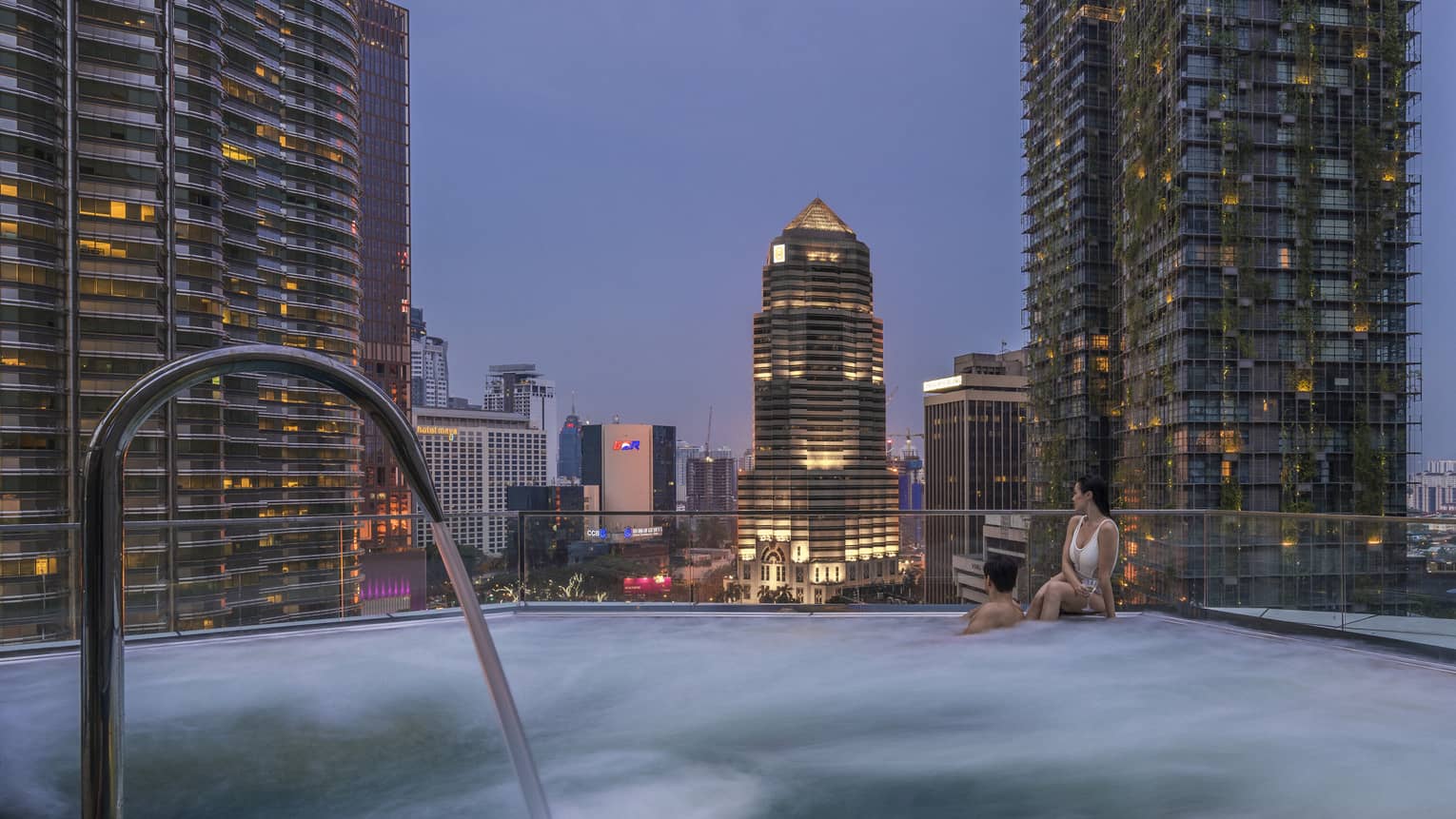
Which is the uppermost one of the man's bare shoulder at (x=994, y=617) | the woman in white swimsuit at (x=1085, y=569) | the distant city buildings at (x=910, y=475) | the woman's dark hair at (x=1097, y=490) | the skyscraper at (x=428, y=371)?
the skyscraper at (x=428, y=371)

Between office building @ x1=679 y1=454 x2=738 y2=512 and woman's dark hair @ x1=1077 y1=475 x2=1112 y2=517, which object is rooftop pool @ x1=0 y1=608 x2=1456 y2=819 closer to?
woman's dark hair @ x1=1077 y1=475 x2=1112 y2=517

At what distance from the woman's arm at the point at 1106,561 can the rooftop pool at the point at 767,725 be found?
144mm

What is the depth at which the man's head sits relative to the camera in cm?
515

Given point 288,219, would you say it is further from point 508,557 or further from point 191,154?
point 508,557

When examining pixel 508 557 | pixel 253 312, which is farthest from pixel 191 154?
pixel 508 557

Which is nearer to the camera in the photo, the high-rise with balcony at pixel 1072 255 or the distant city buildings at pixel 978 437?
the high-rise with balcony at pixel 1072 255

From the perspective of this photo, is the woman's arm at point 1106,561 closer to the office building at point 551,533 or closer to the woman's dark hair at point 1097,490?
the woman's dark hair at point 1097,490

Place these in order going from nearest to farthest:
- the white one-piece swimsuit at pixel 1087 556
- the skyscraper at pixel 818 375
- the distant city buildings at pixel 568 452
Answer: the white one-piece swimsuit at pixel 1087 556 < the skyscraper at pixel 818 375 < the distant city buildings at pixel 568 452

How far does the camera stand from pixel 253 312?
178 feet

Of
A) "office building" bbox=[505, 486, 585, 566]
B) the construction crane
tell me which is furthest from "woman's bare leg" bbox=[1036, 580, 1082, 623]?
the construction crane

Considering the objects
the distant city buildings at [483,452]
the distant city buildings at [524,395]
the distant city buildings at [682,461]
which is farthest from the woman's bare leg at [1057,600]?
the distant city buildings at [524,395]

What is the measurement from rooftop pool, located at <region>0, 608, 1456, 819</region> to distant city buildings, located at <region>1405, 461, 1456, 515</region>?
1891 inches

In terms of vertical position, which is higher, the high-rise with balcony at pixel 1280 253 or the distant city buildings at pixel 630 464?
the high-rise with balcony at pixel 1280 253

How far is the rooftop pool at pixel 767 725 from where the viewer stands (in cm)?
288
